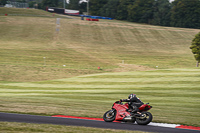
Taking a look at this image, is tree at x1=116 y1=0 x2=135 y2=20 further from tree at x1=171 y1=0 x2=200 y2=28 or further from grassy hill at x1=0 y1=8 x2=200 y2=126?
grassy hill at x1=0 y1=8 x2=200 y2=126

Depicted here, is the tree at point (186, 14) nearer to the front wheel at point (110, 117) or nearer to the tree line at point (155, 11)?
the tree line at point (155, 11)

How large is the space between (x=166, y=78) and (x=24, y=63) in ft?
95.0

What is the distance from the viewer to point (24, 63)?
168 feet

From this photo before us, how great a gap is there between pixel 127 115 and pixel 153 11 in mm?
142329

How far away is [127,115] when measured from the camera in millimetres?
14047

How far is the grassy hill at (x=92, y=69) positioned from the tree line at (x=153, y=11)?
119 ft

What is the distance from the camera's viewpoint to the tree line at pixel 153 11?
134750 millimetres

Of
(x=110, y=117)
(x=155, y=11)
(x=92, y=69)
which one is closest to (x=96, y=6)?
(x=155, y=11)

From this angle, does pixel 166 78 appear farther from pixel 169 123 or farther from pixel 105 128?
pixel 105 128

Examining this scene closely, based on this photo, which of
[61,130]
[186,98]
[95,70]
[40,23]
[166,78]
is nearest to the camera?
[61,130]

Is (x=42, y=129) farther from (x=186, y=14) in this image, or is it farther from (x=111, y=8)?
(x=111, y=8)

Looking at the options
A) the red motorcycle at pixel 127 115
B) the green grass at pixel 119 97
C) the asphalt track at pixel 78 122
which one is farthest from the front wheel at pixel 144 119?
the green grass at pixel 119 97

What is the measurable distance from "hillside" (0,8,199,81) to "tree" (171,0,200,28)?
116ft

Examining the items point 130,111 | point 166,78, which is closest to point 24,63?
point 166,78
